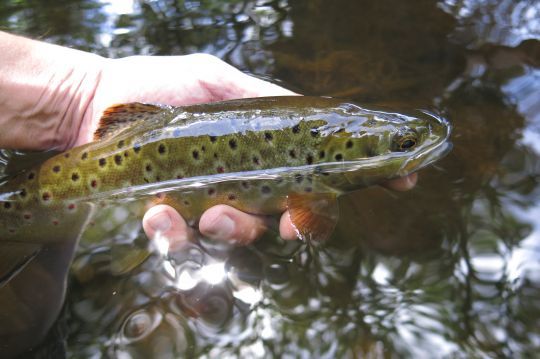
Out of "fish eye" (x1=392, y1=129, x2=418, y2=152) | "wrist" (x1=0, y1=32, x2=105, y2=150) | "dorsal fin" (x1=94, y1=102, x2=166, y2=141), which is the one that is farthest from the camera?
"wrist" (x1=0, y1=32, x2=105, y2=150)

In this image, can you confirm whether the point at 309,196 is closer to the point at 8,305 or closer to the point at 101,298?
the point at 101,298

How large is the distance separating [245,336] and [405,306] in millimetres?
808

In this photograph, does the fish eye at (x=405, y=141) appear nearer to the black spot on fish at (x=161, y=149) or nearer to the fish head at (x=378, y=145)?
the fish head at (x=378, y=145)

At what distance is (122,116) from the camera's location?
2.41m

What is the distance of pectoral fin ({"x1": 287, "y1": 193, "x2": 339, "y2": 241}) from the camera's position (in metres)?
2.36

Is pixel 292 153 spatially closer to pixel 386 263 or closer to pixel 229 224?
A: pixel 229 224

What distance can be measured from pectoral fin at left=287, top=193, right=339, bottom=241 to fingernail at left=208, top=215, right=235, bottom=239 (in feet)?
0.99

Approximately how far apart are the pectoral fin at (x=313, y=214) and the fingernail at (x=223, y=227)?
301 mm

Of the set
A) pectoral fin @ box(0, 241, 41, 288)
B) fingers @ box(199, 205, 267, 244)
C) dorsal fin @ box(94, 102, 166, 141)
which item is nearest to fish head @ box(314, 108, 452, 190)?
fingers @ box(199, 205, 267, 244)

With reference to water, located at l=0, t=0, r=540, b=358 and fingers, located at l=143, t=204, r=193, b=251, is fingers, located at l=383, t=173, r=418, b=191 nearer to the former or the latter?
water, located at l=0, t=0, r=540, b=358

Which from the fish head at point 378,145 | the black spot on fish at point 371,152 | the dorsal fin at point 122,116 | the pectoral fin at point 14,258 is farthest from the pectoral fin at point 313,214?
the pectoral fin at point 14,258

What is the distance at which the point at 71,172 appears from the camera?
95.5 inches

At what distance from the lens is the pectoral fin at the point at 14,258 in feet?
8.45

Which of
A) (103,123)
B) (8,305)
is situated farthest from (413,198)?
(8,305)
